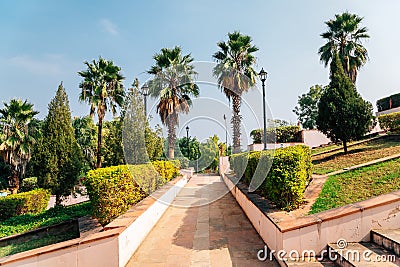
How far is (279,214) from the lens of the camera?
401 centimetres

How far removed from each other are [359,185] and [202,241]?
3233 mm

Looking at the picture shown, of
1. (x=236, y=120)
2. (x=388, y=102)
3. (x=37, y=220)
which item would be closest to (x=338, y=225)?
(x=37, y=220)

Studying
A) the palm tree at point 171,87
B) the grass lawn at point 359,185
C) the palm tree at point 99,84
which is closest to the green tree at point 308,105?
the palm tree at point 171,87

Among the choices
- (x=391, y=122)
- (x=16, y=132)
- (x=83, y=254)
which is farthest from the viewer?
(x=16, y=132)

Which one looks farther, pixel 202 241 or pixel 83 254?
pixel 202 241

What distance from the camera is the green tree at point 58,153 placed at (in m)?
10.4

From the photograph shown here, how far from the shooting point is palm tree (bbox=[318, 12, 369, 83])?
18.5m

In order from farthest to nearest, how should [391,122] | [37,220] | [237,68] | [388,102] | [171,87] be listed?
[388,102]
[237,68]
[171,87]
[391,122]
[37,220]

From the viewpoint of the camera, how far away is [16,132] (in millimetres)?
17516

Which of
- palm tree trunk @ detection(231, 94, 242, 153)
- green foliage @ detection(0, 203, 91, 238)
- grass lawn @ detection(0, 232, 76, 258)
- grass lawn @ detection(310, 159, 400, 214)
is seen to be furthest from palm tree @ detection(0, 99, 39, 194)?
grass lawn @ detection(310, 159, 400, 214)

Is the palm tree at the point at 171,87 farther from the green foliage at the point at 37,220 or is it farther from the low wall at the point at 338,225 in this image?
the low wall at the point at 338,225

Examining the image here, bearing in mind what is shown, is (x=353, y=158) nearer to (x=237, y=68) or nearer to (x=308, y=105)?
(x=237, y=68)

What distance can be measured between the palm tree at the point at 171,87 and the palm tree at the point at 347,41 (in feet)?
32.8

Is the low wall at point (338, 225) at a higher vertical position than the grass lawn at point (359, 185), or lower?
lower
